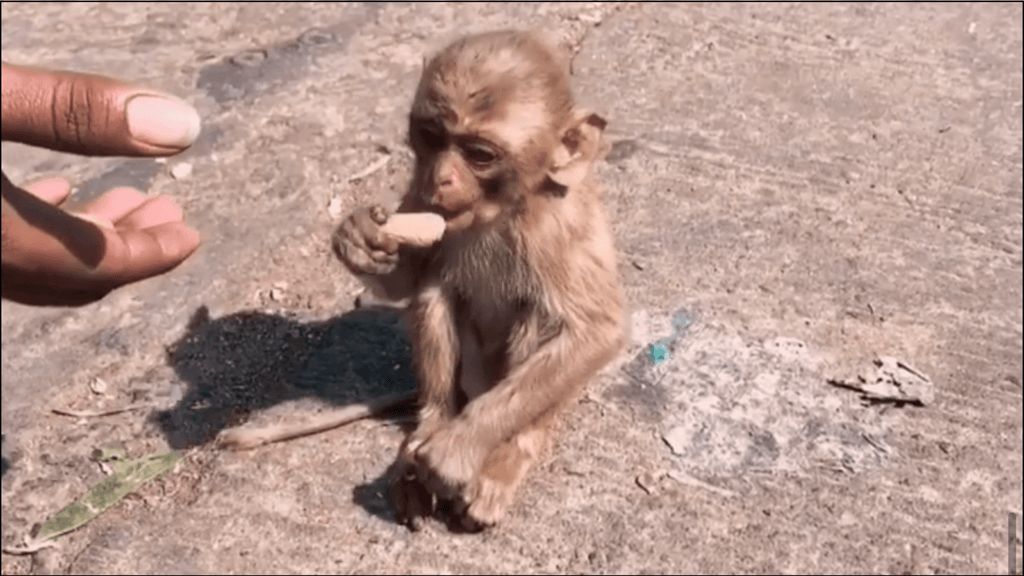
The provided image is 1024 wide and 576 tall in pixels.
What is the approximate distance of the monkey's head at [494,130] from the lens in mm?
3459

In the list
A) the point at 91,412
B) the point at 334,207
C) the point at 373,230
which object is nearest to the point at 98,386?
the point at 91,412

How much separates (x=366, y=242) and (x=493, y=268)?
1.77 feet

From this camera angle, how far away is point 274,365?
4602 mm

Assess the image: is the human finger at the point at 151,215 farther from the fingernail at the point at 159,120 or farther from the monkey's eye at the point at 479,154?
the monkey's eye at the point at 479,154

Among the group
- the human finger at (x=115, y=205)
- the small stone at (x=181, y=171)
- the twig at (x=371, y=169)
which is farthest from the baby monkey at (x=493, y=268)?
the small stone at (x=181, y=171)

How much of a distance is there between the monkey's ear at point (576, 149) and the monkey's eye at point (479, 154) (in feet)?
0.76

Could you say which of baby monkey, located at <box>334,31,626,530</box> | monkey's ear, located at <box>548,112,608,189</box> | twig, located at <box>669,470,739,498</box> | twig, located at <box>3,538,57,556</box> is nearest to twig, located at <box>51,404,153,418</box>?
twig, located at <box>3,538,57,556</box>

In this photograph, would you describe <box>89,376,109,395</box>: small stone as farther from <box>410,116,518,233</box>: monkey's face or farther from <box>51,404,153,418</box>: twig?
<box>410,116,518,233</box>: monkey's face

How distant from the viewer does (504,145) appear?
11.5 ft

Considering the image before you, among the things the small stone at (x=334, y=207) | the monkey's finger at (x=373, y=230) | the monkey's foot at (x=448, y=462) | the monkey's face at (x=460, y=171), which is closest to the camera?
the monkey's face at (x=460, y=171)

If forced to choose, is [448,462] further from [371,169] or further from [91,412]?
[371,169]

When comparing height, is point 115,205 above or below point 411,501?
above

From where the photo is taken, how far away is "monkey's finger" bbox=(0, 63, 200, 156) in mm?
2725

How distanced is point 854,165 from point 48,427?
12.9 ft
